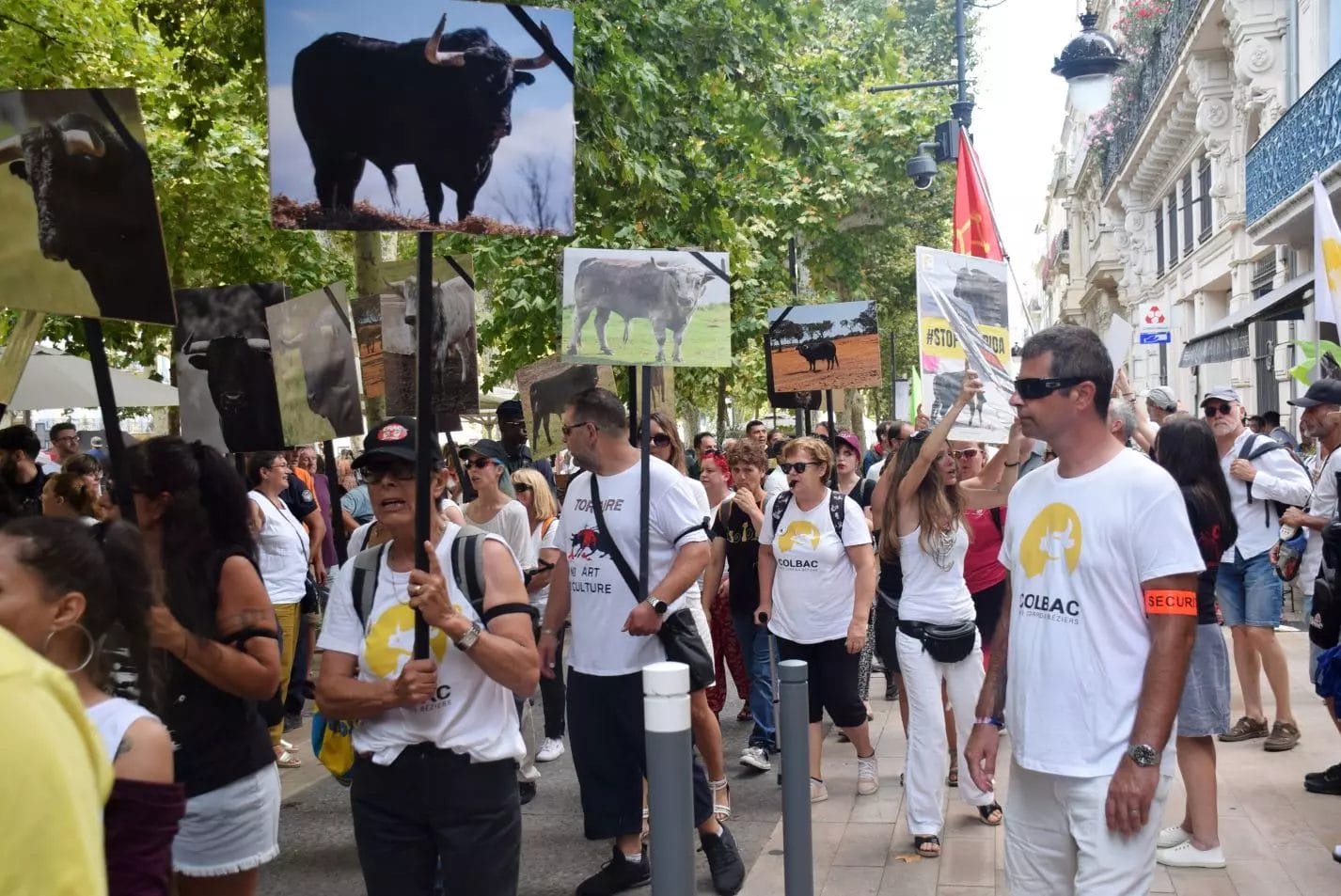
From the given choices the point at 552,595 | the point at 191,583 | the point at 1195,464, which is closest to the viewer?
the point at 191,583

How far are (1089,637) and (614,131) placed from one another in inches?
282

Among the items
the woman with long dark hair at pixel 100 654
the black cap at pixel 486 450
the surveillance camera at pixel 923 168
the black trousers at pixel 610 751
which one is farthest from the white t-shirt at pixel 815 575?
the surveillance camera at pixel 923 168

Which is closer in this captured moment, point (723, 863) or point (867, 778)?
point (723, 863)

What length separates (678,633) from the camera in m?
5.59

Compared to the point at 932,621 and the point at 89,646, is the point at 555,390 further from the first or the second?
the point at 89,646

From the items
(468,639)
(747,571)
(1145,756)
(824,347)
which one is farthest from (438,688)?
(824,347)

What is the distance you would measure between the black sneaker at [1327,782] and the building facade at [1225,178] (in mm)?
9256

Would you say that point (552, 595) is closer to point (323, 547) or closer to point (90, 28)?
point (323, 547)

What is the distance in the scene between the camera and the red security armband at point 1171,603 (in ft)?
10.7

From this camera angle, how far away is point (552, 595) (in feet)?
19.7

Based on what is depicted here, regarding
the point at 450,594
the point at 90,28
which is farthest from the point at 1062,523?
the point at 90,28

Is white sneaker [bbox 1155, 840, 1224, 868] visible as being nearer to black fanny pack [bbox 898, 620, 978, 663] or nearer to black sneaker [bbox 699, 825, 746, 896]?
black fanny pack [bbox 898, 620, 978, 663]

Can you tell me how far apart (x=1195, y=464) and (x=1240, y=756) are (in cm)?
288

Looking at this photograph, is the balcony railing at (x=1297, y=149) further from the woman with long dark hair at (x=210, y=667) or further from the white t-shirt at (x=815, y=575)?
the woman with long dark hair at (x=210, y=667)
